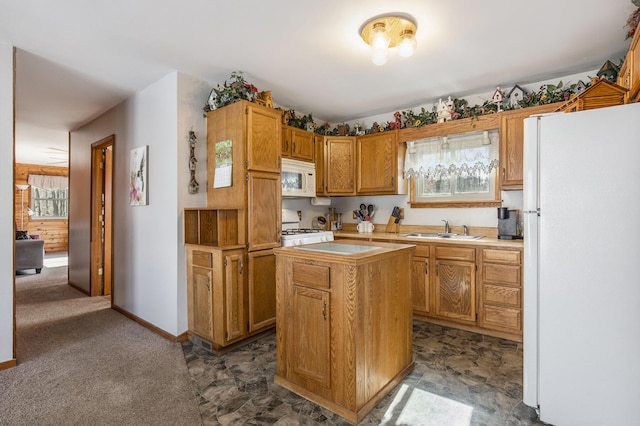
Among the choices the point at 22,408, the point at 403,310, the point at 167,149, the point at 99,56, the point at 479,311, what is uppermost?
the point at 99,56

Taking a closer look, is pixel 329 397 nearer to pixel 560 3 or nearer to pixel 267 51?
pixel 267 51

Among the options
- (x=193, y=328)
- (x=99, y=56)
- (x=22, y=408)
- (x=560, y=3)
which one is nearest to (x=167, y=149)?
(x=99, y=56)

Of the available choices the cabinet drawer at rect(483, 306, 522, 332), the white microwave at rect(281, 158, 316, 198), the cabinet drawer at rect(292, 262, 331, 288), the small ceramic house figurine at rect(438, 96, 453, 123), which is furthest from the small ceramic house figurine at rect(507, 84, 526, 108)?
the cabinet drawer at rect(292, 262, 331, 288)

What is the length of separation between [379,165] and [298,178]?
43.5 inches

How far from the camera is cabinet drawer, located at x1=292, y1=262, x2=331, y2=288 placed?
1.90 m

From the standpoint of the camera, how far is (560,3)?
6.80 feet

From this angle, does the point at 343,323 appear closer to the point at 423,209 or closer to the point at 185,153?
the point at 185,153

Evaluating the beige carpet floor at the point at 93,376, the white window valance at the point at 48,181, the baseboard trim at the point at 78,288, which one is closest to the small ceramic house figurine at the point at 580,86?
the beige carpet floor at the point at 93,376

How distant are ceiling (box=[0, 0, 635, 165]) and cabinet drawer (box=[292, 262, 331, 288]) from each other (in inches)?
66.2

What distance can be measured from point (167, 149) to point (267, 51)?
1.37 meters

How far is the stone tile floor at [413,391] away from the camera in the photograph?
6.13 ft

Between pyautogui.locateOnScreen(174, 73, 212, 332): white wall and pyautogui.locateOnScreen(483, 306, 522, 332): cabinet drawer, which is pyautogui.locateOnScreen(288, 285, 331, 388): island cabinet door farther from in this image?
pyautogui.locateOnScreen(483, 306, 522, 332): cabinet drawer

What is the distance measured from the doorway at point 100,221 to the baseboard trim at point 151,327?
→ 90 centimetres

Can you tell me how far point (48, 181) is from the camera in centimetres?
895
